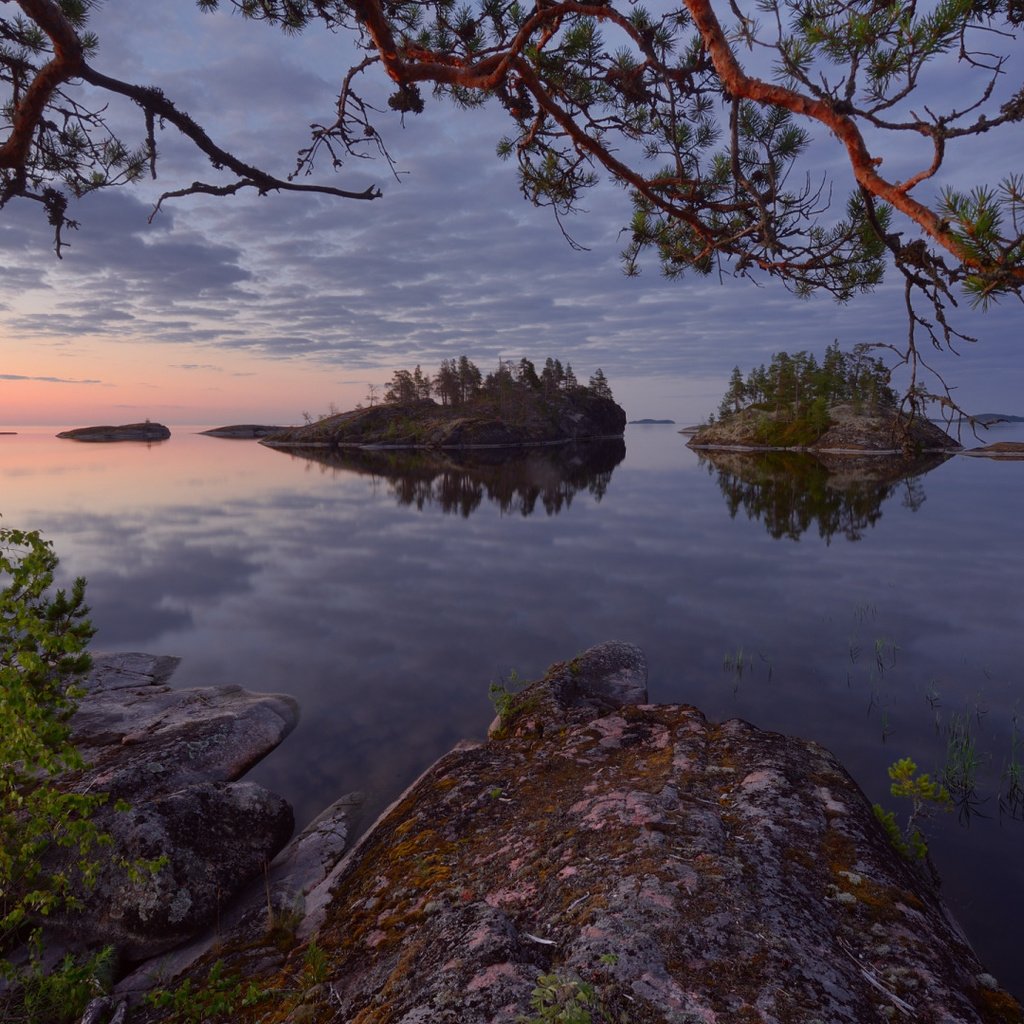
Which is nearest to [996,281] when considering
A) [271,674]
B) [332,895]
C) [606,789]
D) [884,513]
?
[606,789]

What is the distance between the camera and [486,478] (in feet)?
209

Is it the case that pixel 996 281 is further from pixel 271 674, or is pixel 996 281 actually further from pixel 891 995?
pixel 271 674

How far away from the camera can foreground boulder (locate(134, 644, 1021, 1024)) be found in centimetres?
350

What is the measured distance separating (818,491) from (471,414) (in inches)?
3426

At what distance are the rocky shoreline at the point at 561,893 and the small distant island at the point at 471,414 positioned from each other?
108012 mm

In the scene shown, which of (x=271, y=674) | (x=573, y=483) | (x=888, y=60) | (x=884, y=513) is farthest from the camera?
(x=573, y=483)

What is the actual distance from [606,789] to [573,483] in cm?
5356

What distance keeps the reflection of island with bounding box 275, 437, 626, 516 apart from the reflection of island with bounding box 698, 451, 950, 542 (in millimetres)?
13519

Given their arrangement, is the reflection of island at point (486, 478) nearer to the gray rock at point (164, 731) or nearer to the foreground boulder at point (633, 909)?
the gray rock at point (164, 731)

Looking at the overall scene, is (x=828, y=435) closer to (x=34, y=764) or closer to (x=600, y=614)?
(x=600, y=614)

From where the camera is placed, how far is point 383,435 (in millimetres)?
125750

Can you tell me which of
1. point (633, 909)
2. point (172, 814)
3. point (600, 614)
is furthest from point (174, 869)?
point (600, 614)

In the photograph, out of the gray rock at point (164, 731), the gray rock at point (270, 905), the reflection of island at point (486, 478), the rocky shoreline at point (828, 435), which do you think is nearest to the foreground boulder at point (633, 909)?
the gray rock at point (270, 905)

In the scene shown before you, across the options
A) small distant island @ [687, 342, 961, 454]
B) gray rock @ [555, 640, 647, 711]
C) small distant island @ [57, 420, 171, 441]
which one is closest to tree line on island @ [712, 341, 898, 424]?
small distant island @ [687, 342, 961, 454]
